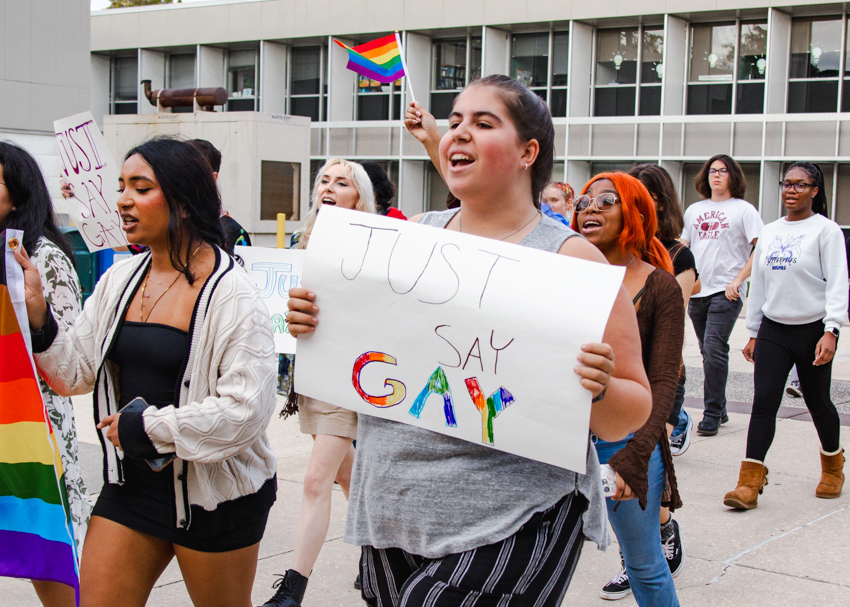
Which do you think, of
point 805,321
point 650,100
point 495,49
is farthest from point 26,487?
point 495,49

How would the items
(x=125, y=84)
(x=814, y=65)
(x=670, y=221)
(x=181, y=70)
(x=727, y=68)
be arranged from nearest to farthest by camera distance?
(x=670, y=221), (x=814, y=65), (x=727, y=68), (x=181, y=70), (x=125, y=84)

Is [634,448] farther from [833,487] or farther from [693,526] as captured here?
[833,487]

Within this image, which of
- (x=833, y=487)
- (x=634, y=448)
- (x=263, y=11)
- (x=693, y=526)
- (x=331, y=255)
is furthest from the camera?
(x=263, y=11)

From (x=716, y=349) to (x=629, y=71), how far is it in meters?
19.2

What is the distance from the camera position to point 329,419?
4.32 meters

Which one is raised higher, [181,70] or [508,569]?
[181,70]

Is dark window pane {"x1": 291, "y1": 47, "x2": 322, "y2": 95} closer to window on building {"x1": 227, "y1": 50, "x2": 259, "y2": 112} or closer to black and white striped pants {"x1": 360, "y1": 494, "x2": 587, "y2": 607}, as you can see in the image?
window on building {"x1": 227, "y1": 50, "x2": 259, "y2": 112}

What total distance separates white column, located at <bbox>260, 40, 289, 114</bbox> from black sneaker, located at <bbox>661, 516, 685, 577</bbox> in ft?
89.1

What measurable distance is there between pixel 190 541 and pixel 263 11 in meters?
29.1

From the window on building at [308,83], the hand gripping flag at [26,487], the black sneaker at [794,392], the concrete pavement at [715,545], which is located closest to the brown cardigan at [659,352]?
the concrete pavement at [715,545]

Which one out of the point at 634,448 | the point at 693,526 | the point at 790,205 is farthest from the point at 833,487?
the point at 634,448

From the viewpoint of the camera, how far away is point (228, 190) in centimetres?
1933

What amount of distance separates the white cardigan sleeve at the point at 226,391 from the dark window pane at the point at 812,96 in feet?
75.0

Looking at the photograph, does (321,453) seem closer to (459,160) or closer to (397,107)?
(459,160)
